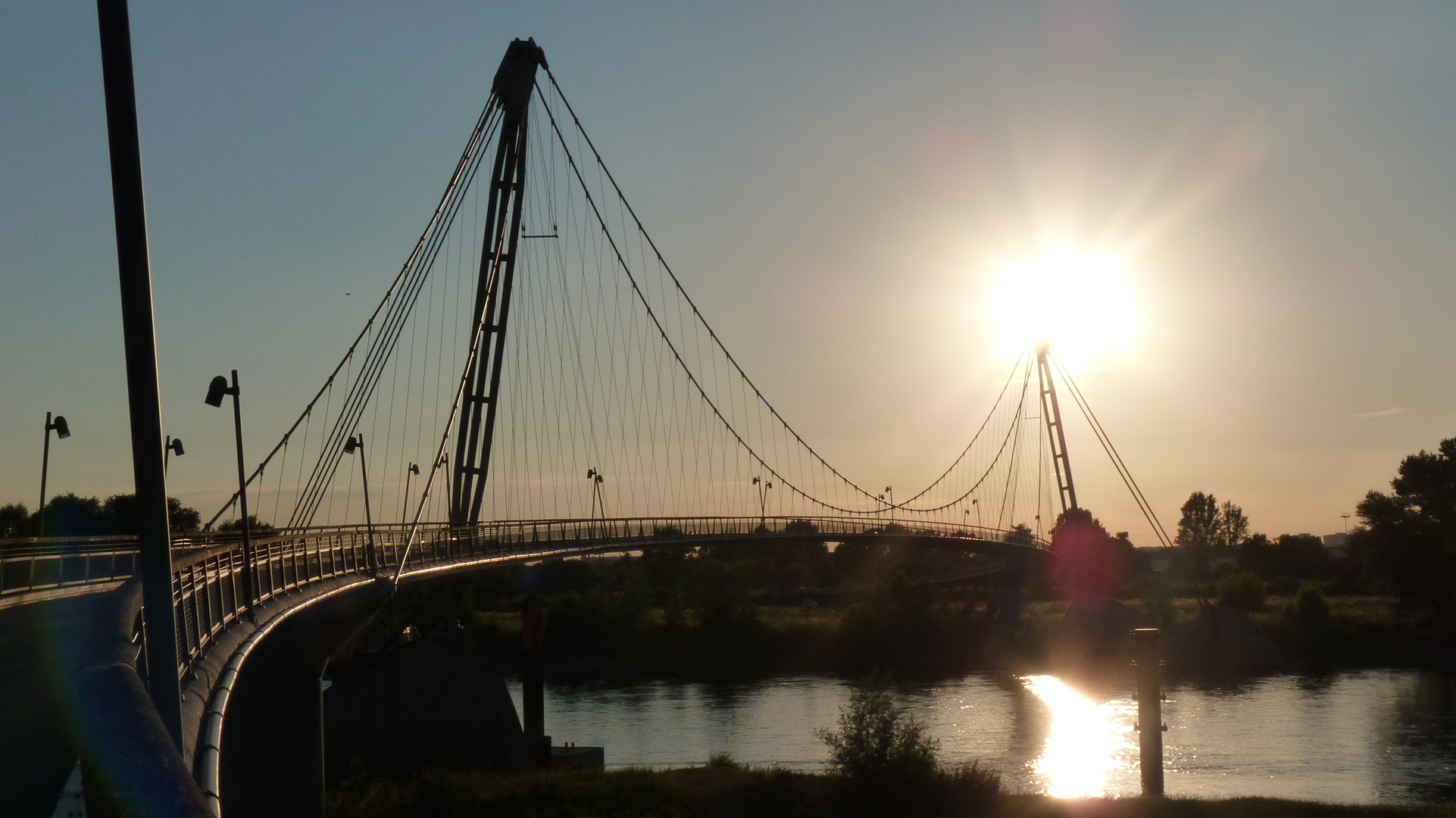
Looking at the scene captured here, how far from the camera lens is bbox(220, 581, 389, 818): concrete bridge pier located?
1827 centimetres

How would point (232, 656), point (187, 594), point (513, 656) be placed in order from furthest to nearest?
point (513, 656)
point (232, 656)
point (187, 594)

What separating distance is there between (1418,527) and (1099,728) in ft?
109

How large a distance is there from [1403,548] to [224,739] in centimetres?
6167

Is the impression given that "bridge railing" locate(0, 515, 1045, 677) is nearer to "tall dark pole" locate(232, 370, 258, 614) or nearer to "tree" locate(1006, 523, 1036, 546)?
"tall dark pole" locate(232, 370, 258, 614)

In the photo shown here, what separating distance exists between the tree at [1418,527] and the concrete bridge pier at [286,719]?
5628 cm

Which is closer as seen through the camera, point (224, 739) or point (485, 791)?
point (224, 739)

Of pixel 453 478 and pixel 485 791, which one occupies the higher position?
pixel 453 478

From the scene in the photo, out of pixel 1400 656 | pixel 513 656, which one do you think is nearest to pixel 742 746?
pixel 513 656

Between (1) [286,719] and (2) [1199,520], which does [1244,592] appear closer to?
(1) [286,719]

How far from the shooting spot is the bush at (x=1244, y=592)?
68.8 metres

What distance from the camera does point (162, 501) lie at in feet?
19.3

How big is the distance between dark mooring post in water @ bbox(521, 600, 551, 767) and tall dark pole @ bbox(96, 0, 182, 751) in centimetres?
2727

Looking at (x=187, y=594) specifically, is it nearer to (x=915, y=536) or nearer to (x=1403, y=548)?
(x=915, y=536)

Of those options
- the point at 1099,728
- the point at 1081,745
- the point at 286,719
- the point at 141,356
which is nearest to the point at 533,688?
the point at 286,719
